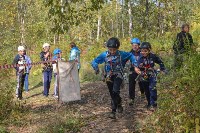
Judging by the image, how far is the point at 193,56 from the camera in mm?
5453

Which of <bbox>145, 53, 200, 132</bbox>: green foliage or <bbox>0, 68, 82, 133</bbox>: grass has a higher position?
<bbox>145, 53, 200, 132</bbox>: green foliage

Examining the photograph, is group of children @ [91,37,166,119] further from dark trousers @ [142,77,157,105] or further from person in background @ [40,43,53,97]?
person in background @ [40,43,53,97]

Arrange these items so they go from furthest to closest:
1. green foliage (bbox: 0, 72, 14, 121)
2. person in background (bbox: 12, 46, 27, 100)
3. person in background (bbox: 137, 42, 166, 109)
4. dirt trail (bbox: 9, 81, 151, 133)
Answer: person in background (bbox: 12, 46, 27, 100)
green foliage (bbox: 0, 72, 14, 121)
person in background (bbox: 137, 42, 166, 109)
dirt trail (bbox: 9, 81, 151, 133)

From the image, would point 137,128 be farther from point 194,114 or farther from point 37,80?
point 37,80

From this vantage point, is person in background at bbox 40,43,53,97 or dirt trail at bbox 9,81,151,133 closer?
dirt trail at bbox 9,81,151,133

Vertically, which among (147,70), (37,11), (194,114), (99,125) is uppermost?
(37,11)

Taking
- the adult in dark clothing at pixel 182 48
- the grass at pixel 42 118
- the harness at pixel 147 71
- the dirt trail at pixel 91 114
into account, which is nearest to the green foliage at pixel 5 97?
the grass at pixel 42 118

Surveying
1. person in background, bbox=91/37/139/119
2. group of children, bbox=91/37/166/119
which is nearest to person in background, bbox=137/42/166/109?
group of children, bbox=91/37/166/119

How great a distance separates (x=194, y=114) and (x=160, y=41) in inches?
610

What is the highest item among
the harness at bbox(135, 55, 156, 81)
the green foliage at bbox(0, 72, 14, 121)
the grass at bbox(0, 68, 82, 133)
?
the harness at bbox(135, 55, 156, 81)

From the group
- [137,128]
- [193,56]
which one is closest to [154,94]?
[137,128]

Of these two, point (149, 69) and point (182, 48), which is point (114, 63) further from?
point (182, 48)

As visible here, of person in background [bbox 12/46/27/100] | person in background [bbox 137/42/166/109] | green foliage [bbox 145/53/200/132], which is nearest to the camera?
green foliage [bbox 145/53/200/132]

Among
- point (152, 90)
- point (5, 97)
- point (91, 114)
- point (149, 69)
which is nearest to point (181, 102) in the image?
point (152, 90)
